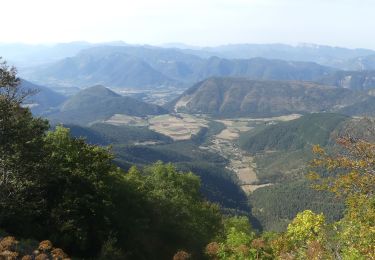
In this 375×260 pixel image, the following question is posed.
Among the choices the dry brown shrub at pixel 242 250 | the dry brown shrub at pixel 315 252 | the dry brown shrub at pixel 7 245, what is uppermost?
the dry brown shrub at pixel 315 252

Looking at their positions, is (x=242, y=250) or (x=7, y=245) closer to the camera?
(x=7, y=245)

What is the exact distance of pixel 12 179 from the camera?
35062mm

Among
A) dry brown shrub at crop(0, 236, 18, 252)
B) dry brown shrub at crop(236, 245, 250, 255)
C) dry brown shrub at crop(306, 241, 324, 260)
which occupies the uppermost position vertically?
dry brown shrub at crop(306, 241, 324, 260)

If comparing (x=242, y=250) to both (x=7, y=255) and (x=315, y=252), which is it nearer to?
(x=315, y=252)

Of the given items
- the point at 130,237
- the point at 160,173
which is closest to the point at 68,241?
the point at 130,237

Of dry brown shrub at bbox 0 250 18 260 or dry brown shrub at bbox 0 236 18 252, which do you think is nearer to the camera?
dry brown shrub at bbox 0 250 18 260

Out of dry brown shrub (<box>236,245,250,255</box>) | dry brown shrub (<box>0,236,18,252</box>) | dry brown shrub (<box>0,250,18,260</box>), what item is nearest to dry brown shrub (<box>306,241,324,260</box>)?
dry brown shrub (<box>236,245,250,255</box>)

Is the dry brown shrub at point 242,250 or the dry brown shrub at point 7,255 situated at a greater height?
the dry brown shrub at point 7,255

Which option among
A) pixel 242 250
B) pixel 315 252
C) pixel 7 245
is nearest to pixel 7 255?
pixel 7 245

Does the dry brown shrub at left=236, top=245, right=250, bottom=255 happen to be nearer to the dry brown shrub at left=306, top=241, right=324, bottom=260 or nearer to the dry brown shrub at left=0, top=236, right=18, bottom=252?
the dry brown shrub at left=306, top=241, right=324, bottom=260

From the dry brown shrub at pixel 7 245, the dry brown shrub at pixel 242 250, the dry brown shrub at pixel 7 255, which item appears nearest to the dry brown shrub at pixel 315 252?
the dry brown shrub at pixel 242 250

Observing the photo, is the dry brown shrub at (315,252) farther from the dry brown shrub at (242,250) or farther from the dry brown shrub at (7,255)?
the dry brown shrub at (7,255)

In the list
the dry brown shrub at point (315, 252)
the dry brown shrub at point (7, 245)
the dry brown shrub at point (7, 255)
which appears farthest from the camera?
the dry brown shrub at point (7, 245)

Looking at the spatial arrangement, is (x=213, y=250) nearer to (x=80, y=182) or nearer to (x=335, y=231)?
(x=335, y=231)
